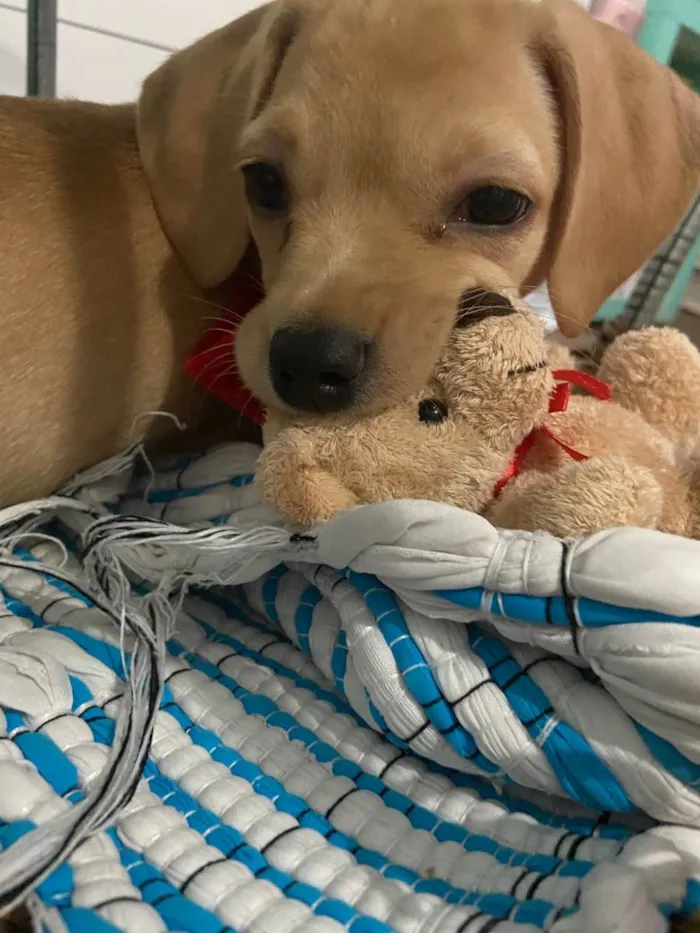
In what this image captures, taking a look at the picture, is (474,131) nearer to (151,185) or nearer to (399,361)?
(399,361)

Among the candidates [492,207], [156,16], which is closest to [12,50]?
[156,16]

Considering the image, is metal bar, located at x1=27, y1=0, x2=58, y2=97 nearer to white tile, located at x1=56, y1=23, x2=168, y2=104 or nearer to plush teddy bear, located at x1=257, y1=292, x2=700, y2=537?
white tile, located at x1=56, y1=23, x2=168, y2=104

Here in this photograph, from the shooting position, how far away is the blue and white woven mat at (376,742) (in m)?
0.55

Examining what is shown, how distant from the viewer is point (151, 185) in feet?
3.39

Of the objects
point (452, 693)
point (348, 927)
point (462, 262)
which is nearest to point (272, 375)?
point (462, 262)

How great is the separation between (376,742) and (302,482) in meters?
0.24

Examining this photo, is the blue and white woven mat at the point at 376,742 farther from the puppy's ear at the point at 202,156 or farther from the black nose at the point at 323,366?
the puppy's ear at the point at 202,156

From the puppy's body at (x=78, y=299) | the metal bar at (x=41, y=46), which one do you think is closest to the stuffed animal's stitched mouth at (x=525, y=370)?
the puppy's body at (x=78, y=299)

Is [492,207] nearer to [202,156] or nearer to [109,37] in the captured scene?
[202,156]

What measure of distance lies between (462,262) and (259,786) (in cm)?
56

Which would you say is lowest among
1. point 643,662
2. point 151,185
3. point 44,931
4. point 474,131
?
point 44,931

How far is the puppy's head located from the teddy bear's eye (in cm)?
2

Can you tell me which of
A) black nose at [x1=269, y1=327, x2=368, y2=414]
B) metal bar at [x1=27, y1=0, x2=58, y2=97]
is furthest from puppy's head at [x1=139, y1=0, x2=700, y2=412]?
metal bar at [x1=27, y1=0, x2=58, y2=97]

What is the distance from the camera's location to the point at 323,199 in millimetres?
890
